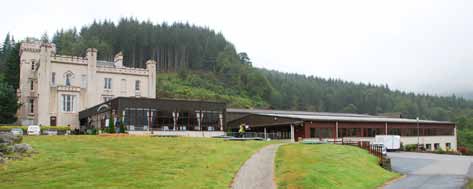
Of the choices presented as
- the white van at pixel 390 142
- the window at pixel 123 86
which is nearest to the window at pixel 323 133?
the white van at pixel 390 142

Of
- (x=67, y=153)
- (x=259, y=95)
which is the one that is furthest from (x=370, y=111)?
(x=67, y=153)

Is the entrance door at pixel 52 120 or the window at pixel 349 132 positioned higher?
the entrance door at pixel 52 120

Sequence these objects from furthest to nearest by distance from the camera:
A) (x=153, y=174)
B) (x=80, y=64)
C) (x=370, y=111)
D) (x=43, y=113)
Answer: (x=370, y=111), (x=80, y=64), (x=43, y=113), (x=153, y=174)

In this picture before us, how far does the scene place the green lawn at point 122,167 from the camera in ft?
58.0

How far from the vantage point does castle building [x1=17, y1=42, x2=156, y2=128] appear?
61.1 meters

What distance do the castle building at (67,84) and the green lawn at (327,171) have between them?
136 feet

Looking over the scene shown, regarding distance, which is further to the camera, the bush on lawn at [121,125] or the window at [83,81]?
the window at [83,81]

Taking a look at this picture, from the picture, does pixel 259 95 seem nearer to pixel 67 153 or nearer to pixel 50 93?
pixel 50 93

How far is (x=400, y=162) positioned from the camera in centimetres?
3656

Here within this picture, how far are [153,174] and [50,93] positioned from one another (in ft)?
156

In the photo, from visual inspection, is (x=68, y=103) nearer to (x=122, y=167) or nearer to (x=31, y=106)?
(x=31, y=106)

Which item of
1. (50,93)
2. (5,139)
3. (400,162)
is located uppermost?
(50,93)

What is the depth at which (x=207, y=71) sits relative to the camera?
147m

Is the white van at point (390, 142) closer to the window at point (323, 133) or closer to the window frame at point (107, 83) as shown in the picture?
the window at point (323, 133)
